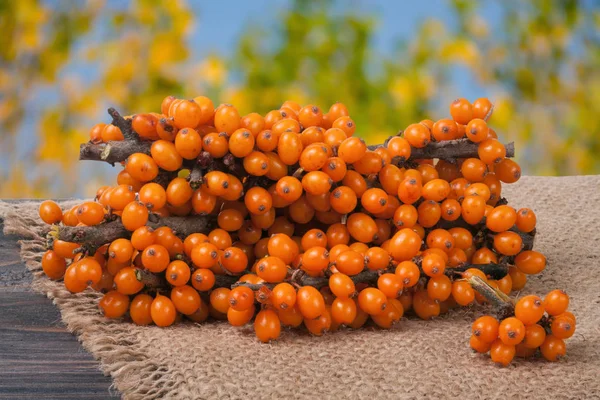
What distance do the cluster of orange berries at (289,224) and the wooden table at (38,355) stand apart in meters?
0.08

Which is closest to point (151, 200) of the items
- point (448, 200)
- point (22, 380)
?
point (22, 380)

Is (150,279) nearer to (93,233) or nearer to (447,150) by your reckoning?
(93,233)

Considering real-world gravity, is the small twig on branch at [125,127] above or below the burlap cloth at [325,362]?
above

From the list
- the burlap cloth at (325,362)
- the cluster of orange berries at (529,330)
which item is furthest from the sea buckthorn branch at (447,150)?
the cluster of orange berries at (529,330)

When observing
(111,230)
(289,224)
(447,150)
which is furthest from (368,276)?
(111,230)

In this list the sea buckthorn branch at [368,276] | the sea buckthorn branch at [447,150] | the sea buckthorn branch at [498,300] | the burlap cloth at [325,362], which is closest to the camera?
the burlap cloth at [325,362]

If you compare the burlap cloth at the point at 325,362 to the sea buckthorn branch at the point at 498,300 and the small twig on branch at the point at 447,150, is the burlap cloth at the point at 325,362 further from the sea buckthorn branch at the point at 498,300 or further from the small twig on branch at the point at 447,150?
the small twig on branch at the point at 447,150

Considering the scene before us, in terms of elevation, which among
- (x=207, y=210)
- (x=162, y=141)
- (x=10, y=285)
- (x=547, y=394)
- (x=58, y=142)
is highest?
(x=58, y=142)

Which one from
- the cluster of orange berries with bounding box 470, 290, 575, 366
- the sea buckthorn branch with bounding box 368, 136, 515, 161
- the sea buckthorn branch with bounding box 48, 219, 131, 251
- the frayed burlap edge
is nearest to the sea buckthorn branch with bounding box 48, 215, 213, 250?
the sea buckthorn branch with bounding box 48, 219, 131, 251

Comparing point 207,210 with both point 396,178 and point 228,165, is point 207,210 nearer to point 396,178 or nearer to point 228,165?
point 228,165

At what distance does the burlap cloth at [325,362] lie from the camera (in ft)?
3.59

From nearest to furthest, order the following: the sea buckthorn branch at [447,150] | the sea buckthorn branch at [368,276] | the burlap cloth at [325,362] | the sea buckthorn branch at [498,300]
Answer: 1. the burlap cloth at [325,362]
2. the sea buckthorn branch at [498,300]
3. the sea buckthorn branch at [368,276]
4. the sea buckthorn branch at [447,150]

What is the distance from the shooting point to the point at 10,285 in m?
1.51

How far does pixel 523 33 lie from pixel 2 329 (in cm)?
272
